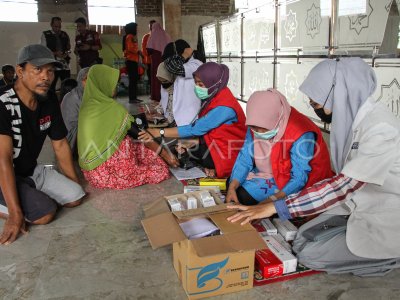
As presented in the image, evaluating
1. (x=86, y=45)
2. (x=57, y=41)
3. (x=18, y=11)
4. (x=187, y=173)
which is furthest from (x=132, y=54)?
(x=187, y=173)

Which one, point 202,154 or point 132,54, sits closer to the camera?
point 202,154

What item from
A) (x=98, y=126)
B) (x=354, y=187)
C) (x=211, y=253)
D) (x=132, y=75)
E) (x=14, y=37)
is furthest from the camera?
(x=14, y=37)

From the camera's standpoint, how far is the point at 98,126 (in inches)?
108

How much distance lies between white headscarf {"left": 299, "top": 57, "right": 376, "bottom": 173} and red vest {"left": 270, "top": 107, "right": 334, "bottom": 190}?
0.99 feet

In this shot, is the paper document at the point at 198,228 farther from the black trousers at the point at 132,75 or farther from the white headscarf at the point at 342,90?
the black trousers at the point at 132,75

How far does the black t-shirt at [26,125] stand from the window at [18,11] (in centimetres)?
711

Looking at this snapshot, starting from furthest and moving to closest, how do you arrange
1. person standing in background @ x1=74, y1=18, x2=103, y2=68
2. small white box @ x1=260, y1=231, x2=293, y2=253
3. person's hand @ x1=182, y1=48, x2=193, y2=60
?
person standing in background @ x1=74, y1=18, x2=103, y2=68
person's hand @ x1=182, y1=48, x2=193, y2=60
small white box @ x1=260, y1=231, x2=293, y2=253

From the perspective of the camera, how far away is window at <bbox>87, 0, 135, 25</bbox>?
9273 mm

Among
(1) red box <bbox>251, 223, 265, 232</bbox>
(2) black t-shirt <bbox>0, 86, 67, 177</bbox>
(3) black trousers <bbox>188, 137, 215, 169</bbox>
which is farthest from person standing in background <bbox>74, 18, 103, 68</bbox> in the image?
(1) red box <bbox>251, 223, 265, 232</bbox>

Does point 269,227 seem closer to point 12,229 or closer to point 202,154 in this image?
point 202,154

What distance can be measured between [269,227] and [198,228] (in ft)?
1.50

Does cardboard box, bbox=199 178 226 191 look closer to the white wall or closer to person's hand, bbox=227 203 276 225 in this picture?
person's hand, bbox=227 203 276 225

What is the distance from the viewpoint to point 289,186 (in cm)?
199

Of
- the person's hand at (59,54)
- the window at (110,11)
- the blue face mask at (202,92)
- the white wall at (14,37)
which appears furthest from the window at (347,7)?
the white wall at (14,37)
